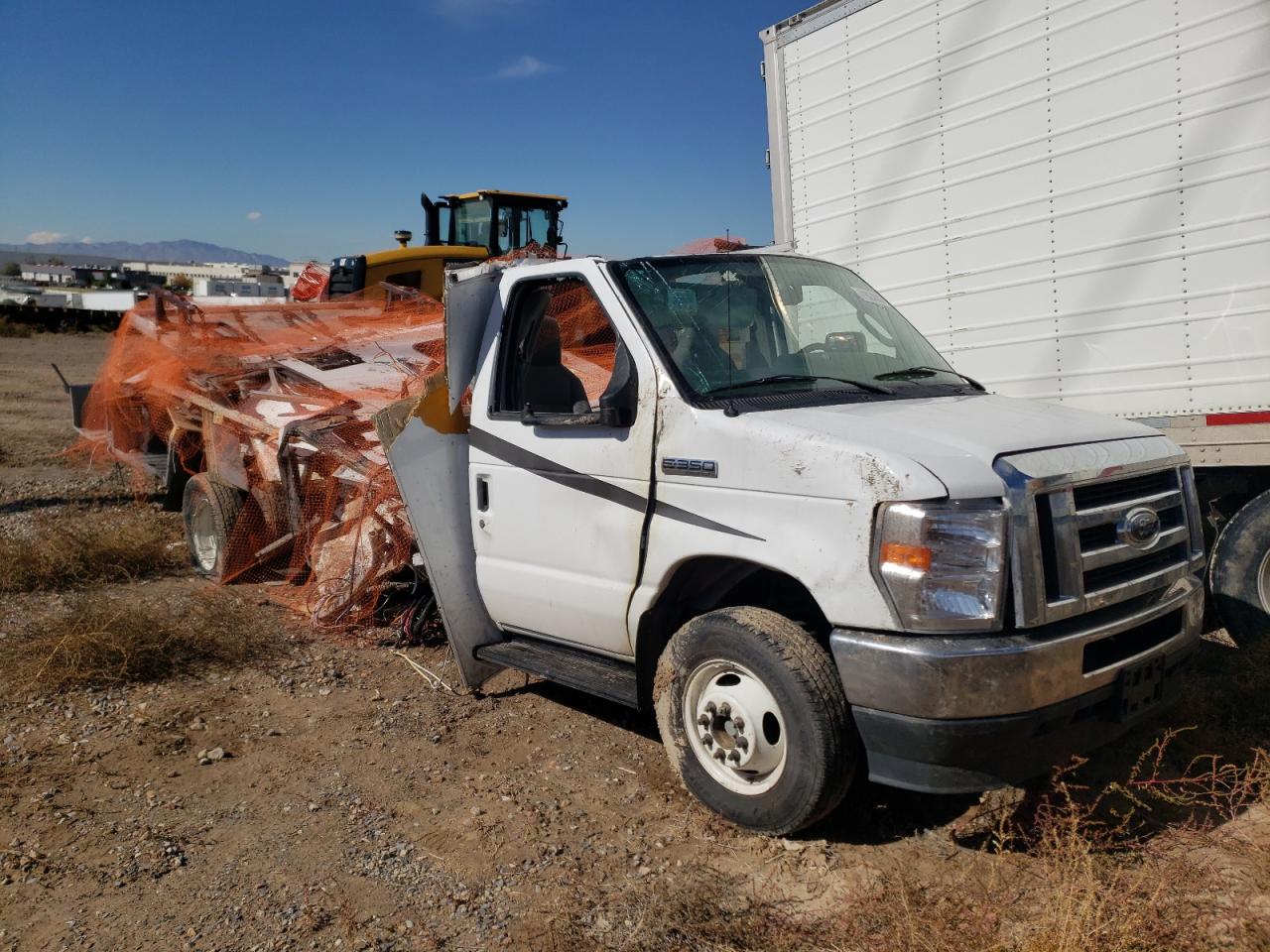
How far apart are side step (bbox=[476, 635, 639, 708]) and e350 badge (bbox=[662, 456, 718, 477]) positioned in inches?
38.2

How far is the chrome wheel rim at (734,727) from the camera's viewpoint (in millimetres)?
3609

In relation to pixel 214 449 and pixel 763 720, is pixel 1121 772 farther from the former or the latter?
pixel 214 449

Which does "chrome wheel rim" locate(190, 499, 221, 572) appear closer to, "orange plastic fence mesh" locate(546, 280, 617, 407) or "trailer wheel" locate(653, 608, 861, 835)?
"orange plastic fence mesh" locate(546, 280, 617, 407)

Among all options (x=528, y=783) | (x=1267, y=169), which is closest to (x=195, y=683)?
(x=528, y=783)

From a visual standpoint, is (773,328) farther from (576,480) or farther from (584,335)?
(576,480)

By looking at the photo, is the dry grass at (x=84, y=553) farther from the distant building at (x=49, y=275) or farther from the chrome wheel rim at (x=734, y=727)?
the distant building at (x=49, y=275)

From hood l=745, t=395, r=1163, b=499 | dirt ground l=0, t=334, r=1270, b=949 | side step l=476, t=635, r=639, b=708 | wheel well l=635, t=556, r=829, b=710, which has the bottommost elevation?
dirt ground l=0, t=334, r=1270, b=949

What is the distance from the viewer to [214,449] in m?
7.45

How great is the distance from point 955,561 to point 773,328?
155 cm

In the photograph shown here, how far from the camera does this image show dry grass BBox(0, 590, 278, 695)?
210 inches

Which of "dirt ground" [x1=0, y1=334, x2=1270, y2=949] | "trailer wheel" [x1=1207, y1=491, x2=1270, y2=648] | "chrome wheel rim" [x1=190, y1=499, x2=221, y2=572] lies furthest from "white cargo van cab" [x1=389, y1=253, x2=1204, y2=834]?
"chrome wheel rim" [x1=190, y1=499, x2=221, y2=572]

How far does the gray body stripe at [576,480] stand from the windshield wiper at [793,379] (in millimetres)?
491

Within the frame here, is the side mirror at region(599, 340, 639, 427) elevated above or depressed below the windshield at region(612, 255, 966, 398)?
below

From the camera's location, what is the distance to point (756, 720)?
11.9ft
